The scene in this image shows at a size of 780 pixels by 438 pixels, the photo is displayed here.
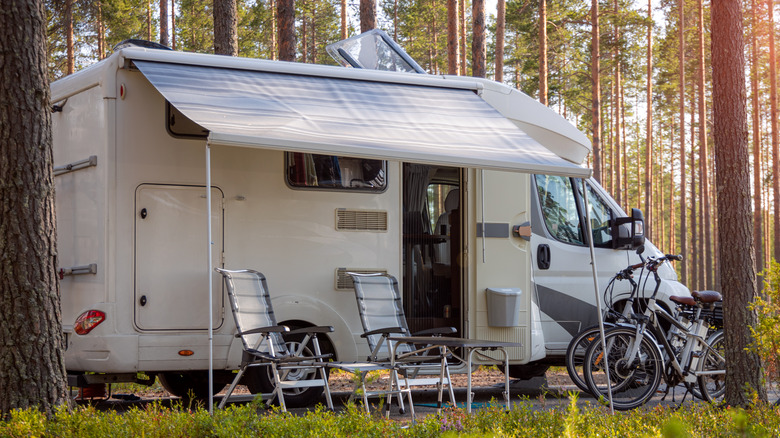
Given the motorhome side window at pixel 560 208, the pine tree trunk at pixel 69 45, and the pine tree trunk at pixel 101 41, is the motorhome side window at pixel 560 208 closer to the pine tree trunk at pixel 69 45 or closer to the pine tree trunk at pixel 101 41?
the pine tree trunk at pixel 69 45

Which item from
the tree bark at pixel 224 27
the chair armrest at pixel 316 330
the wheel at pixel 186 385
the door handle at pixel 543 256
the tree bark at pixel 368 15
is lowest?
the wheel at pixel 186 385

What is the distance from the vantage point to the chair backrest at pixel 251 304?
20.3ft

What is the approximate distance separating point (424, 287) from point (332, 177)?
1439mm

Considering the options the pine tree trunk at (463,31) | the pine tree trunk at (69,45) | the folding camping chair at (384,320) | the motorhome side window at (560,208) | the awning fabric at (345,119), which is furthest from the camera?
the pine tree trunk at (463,31)

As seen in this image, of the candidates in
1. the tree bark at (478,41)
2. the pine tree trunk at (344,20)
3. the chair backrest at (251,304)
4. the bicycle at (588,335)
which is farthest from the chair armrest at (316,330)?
the pine tree trunk at (344,20)

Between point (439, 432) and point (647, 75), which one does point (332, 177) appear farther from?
point (647, 75)

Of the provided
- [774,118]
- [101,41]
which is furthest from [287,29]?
[774,118]

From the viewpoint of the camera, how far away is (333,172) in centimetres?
692

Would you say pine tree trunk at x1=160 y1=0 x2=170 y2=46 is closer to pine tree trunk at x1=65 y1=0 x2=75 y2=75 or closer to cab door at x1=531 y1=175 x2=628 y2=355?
pine tree trunk at x1=65 y1=0 x2=75 y2=75

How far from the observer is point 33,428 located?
4.20 meters

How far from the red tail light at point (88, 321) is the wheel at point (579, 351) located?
3848 mm

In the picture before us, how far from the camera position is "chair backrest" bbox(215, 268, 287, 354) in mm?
6199

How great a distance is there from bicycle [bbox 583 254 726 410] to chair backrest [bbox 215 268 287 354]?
107 inches

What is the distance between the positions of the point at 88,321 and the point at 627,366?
14.4ft
